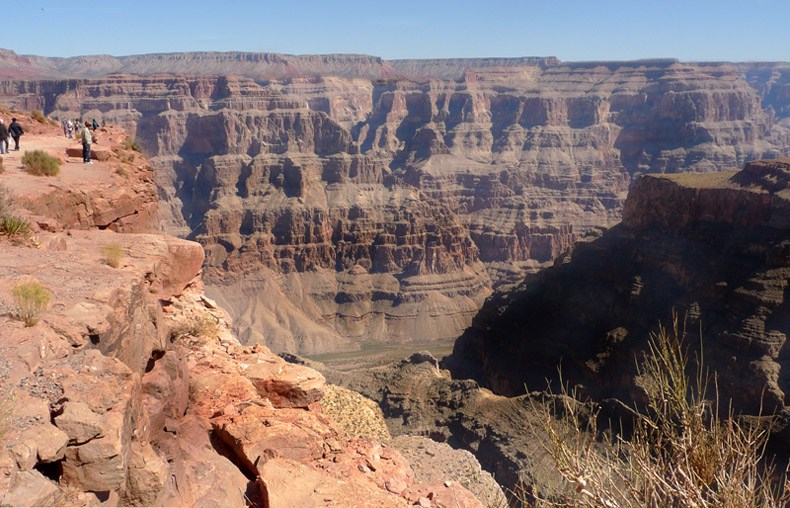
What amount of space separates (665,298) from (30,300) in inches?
1806

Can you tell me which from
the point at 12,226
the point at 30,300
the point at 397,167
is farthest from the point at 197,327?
the point at 397,167

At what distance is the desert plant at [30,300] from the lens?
7949mm

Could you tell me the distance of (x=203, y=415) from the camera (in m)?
10.9

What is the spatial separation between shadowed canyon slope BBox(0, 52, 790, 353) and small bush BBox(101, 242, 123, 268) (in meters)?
67.5

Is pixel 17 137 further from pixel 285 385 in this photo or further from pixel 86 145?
pixel 285 385

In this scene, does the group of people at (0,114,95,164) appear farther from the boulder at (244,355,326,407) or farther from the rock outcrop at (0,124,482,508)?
the boulder at (244,355,326,407)

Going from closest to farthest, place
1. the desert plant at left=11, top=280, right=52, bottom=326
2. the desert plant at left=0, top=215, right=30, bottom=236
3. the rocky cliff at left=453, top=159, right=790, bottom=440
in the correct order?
the desert plant at left=11, top=280, right=52, bottom=326, the desert plant at left=0, top=215, right=30, bottom=236, the rocky cliff at left=453, top=159, right=790, bottom=440

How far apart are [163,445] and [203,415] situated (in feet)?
6.99

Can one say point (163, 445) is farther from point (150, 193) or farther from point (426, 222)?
point (426, 222)

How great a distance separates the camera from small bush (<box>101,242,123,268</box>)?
1081 centimetres

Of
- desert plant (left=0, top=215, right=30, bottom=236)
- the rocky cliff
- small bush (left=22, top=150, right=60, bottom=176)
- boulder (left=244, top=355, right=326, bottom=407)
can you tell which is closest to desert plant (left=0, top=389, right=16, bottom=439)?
boulder (left=244, top=355, right=326, bottom=407)

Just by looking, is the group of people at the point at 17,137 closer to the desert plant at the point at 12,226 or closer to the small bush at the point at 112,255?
the desert plant at the point at 12,226

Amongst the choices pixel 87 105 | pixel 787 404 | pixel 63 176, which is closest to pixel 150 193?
pixel 63 176

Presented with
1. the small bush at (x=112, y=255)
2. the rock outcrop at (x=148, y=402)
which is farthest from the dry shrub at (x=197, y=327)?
the small bush at (x=112, y=255)
